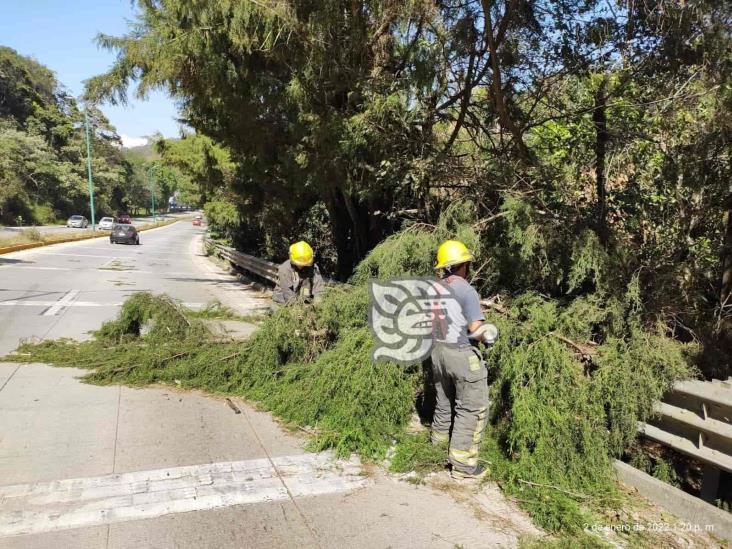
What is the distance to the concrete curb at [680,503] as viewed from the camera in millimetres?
3127

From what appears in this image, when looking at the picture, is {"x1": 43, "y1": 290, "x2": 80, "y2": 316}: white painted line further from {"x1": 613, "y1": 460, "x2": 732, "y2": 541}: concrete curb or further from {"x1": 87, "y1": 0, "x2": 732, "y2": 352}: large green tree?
{"x1": 613, "y1": 460, "x2": 732, "y2": 541}: concrete curb

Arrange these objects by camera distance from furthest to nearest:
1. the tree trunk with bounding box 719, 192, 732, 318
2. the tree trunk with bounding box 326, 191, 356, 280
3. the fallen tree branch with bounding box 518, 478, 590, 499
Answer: the tree trunk with bounding box 326, 191, 356, 280, the tree trunk with bounding box 719, 192, 732, 318, the fallen tree branch with bounding box 518, 478, 590, 499

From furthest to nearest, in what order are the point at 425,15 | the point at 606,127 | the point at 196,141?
the point at 196,141
the point at 425,15
the point at 606,127

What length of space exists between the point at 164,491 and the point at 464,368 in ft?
7.48

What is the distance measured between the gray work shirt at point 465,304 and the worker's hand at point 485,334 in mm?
67

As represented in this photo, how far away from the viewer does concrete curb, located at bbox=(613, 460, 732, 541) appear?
3.13 metres

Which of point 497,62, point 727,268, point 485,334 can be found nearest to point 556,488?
point 485,334

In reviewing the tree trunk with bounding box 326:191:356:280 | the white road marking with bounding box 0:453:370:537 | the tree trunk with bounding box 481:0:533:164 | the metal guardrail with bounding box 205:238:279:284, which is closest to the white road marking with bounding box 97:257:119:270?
the metal guardrail with bounding box 205:238:279:284

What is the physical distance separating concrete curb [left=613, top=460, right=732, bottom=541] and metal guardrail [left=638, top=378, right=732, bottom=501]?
0.24 metres

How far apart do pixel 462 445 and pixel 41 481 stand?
2.99m

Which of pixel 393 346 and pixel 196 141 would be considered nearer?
pixel 393 346

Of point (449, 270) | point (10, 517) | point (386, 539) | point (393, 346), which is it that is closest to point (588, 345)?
point (449, 270)

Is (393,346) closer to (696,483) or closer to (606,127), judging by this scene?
(696,483)

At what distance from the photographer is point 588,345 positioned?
A: 13.8 ft
